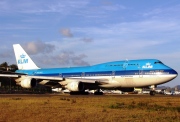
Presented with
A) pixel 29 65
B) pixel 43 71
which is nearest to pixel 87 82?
pixel 43 71

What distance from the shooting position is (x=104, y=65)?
2021 inches

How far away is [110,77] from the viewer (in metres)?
49.2

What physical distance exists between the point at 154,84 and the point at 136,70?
10.6 feet

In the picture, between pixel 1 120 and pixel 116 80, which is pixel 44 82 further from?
pixel 1 120

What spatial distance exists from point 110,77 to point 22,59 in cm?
2181

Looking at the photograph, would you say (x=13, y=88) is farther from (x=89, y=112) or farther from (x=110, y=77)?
(x=89, y=112)

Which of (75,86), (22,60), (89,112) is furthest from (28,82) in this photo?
(89,112)

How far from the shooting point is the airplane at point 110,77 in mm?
46438

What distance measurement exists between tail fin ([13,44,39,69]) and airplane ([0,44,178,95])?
8339 mm

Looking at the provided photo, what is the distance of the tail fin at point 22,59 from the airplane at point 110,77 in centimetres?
834

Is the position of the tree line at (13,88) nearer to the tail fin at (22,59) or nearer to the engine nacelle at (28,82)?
the tail fin at (22,59)

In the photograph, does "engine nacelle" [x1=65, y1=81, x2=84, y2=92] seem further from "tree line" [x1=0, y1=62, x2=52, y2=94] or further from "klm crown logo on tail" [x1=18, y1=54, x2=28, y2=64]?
"klm crown logo on tail" [x1=18, y1=54, x2=28, y2=64]

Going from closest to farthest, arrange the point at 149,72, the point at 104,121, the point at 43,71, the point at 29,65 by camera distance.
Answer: the point at 104,121, the point at 149,72, the point at 43,71, the point at 29,65

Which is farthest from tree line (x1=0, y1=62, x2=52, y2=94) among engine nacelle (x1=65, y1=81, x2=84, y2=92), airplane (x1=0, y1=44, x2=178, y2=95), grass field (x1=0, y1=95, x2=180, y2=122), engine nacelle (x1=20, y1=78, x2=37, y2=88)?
grass field (x1=0, y1=95, x2=180, y2=122)
